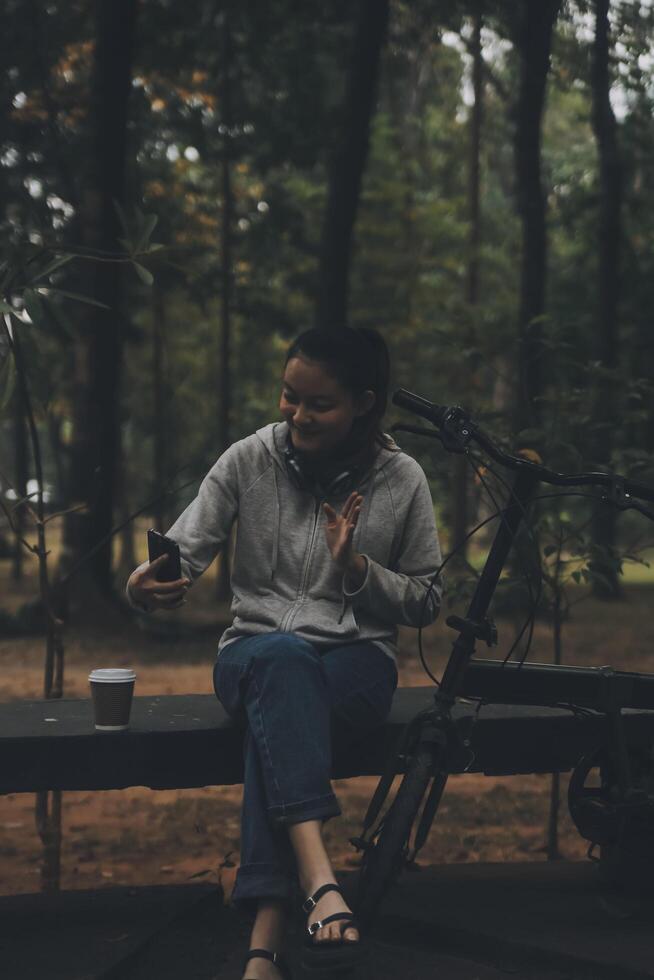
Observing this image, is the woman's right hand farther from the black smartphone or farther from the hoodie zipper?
the hoodie zipper

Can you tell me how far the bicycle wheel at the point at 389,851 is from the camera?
344 centimetres

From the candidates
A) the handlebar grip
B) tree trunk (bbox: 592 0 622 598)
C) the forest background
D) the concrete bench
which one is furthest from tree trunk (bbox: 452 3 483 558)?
the handlebar grip

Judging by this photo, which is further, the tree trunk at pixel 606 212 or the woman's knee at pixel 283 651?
the tree trunk at pixel 606 212

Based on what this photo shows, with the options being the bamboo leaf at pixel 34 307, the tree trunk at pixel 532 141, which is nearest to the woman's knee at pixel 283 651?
the bamboo leaf at pixel 34 307

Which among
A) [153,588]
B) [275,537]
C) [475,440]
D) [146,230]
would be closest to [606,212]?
[146,230]

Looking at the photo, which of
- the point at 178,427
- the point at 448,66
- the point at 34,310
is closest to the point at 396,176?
the point at 448,66

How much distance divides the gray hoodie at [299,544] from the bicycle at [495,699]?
0.26m

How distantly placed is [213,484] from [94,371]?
398 inches

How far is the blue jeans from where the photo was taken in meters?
3.44

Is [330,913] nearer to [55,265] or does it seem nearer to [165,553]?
[165,553]

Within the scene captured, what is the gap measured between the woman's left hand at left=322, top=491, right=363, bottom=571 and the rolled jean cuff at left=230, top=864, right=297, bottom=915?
2.71ft

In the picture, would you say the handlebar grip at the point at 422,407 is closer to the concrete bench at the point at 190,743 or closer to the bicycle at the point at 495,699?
the bicycle at the point at 495,699

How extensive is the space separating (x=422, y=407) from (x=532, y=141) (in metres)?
13.9

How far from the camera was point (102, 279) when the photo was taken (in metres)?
13.3
